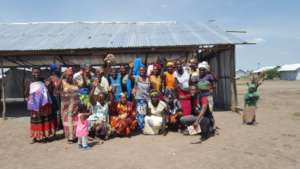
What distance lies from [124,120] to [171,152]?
146 centimetres

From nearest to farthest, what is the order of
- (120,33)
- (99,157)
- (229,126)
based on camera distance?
(99,157), (229,126), (120,33)

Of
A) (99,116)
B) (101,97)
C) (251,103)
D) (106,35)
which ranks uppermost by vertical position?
(106,35)

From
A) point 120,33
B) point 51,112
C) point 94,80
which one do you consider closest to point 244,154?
point 94,80

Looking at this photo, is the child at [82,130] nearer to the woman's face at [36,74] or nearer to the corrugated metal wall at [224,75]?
the woman's face at [36,74]

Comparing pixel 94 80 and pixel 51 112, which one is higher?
pixel 94 80

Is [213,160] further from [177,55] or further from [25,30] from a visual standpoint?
[25,30]

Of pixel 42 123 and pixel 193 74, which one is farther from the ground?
pixel 193 74

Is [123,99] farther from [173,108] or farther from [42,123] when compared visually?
[42,123]

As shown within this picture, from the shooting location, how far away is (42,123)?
5211 mm

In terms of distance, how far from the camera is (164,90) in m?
5.86

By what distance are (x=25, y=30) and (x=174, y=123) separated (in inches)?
360

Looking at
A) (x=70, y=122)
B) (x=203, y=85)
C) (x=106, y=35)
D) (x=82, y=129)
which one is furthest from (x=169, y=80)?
(x=106, y=35)

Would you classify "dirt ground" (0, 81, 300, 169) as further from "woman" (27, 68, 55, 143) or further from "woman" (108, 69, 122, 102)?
"woman" (108, 69, 122, 102)

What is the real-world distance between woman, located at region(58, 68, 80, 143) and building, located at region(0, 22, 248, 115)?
3713mm
